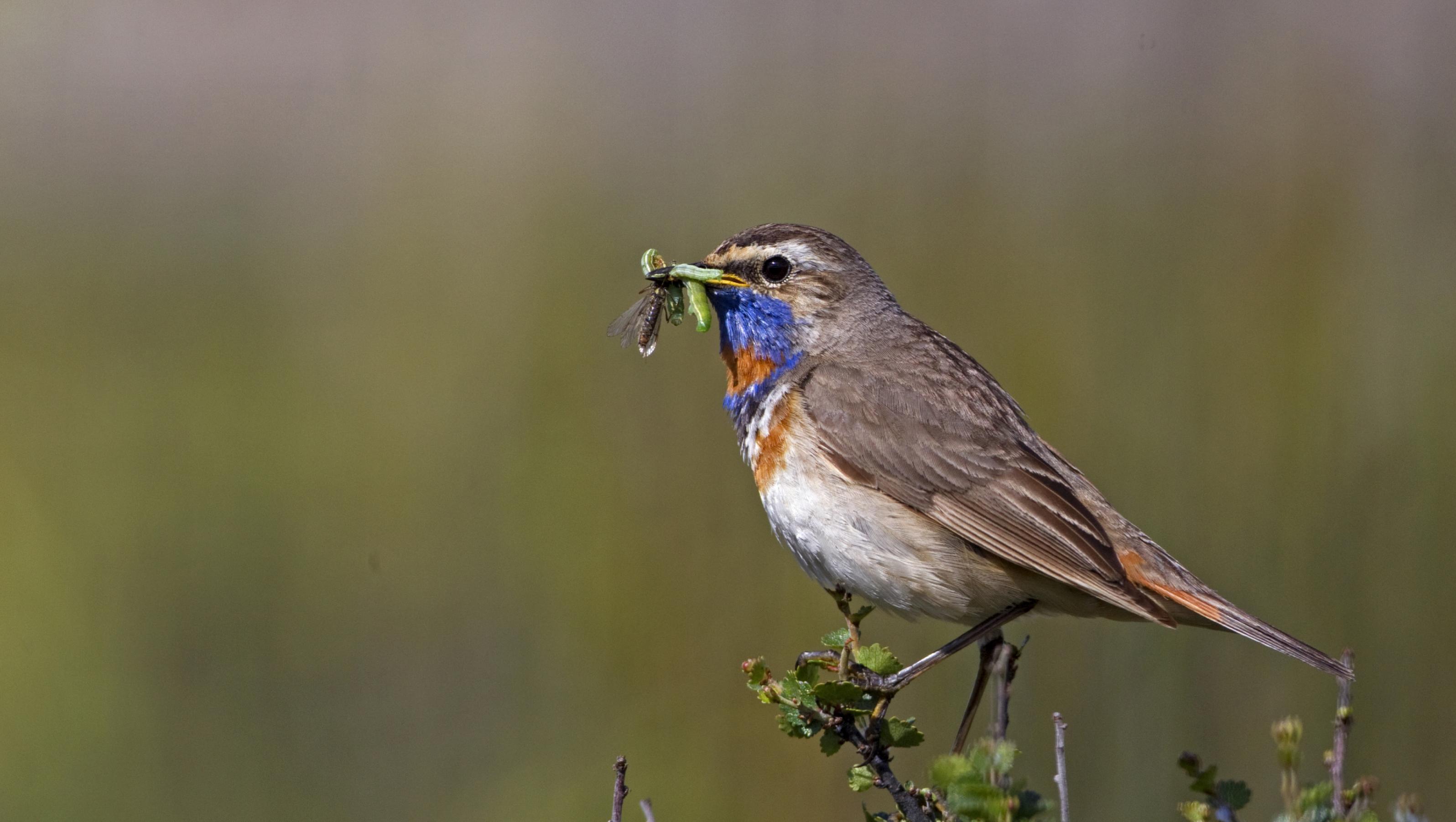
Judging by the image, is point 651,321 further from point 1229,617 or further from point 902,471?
point 1229,617

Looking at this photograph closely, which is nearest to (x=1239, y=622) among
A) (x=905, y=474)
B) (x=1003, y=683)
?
(x=1003, y=683)

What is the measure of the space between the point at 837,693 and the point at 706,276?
175 centimetres

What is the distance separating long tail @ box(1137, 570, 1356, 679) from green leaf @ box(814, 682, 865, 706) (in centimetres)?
118

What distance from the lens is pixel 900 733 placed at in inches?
109

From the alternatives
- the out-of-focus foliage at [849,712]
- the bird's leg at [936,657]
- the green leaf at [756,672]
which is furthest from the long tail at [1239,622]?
the green leaf at [756,672]

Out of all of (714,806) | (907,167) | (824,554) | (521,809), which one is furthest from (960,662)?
(907,167)

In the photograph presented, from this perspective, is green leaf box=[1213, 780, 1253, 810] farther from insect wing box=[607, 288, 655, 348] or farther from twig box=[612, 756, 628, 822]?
insect wing box=[607, 288, 655, 348]

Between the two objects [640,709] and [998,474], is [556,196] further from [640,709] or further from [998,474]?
[998,474]

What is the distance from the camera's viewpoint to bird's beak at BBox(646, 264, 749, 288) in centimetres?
411

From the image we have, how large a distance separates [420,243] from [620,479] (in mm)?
2119

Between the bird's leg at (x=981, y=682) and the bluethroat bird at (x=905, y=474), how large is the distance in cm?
11

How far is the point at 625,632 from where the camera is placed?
5316 millimetres

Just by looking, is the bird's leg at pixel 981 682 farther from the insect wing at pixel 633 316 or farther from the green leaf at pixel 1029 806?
the insect wing at pixel 633 316

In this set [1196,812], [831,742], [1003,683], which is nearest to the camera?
[1196,812]
